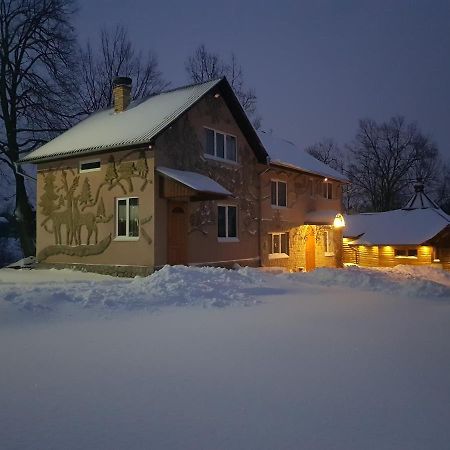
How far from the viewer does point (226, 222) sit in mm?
19219

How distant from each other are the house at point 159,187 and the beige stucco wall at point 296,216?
105mm

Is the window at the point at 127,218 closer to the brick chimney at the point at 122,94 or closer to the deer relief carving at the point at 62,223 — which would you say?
the deer relief carving at the point at 62,223

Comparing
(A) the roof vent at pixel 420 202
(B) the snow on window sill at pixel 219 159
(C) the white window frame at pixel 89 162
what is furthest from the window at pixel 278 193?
(A) the roof vent at pixel 420 202

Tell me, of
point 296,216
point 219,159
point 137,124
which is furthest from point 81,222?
point 296,216

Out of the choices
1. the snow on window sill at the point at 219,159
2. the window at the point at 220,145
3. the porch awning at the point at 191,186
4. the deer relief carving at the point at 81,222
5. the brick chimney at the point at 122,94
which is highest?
the brick chimney at the point at 122,94

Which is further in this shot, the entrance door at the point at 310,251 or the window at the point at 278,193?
the entrance door at the point at 310,251

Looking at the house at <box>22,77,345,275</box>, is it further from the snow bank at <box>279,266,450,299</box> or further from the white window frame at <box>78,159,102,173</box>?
the snow bank at <box>279,266,450,299</box>

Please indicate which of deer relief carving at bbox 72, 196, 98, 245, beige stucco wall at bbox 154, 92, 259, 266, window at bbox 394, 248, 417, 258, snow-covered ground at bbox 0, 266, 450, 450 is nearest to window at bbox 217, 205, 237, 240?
beige stucco wall at bbox 154, 92, 259, 266

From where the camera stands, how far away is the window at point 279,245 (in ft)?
73.3

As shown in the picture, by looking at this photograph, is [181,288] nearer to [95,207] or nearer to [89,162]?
[95,207]

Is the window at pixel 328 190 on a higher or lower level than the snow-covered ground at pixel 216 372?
higher

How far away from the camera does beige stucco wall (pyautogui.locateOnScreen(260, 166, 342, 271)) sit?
21.8 m

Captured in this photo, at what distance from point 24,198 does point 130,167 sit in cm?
1133

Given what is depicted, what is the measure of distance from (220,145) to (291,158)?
6499mm
